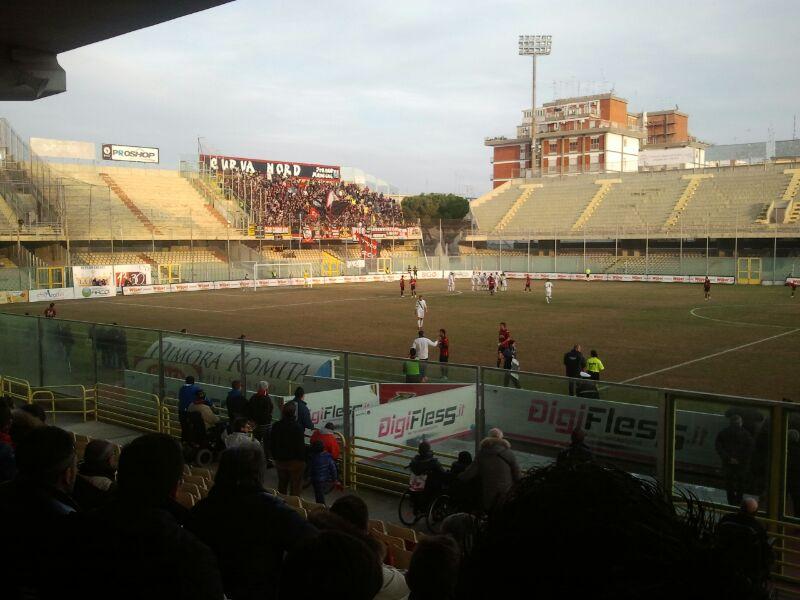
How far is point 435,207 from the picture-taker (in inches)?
3551

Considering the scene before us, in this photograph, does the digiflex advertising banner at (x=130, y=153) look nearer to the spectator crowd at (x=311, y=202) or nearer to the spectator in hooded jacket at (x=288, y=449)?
the spectator crowd at (x=311, y=202)

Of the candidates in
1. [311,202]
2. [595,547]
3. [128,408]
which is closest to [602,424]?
[595,547]

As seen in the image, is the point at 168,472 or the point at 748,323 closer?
the point at 168,472

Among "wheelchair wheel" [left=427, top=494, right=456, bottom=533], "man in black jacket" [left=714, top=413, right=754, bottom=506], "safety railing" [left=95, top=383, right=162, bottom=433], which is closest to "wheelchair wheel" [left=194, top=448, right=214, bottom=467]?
"safety railing" [left=95, top=383, right=162, bottom=433]

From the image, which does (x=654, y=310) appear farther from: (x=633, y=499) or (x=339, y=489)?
(x=633, y=499)

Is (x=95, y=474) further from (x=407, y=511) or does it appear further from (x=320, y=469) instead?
(x=407, y=511)

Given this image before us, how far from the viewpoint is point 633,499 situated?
136cm

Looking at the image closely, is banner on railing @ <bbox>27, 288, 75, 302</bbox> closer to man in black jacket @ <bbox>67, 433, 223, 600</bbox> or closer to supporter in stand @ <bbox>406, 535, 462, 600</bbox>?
man in black jacket @ <bbox>67, 433, 223, 600</bbox>

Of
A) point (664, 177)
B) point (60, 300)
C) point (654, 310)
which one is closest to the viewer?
point (654, 310)

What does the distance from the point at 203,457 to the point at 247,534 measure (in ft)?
25.2

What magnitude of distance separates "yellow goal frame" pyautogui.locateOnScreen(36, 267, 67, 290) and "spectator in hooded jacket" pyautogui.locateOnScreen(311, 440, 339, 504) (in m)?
44.7

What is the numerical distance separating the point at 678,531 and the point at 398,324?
103 feet

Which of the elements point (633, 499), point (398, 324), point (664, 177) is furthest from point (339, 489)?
point (664, 177)

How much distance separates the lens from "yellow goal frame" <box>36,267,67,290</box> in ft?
158
